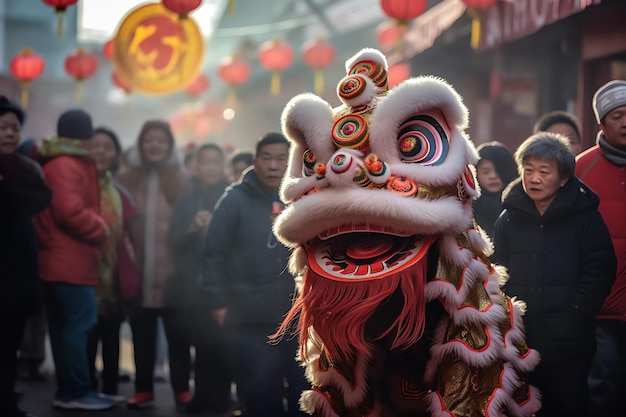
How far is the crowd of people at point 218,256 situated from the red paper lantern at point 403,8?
9.88 ft

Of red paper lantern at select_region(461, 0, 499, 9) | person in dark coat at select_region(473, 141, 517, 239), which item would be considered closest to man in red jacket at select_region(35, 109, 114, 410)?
person in dark coat at select_region(473, 141, 517, 239)

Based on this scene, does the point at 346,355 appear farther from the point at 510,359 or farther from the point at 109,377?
the point at 109,377

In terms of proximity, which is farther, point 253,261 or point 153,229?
point 153,229

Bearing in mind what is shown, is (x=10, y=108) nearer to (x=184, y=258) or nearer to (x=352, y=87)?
(x=184, y=258)

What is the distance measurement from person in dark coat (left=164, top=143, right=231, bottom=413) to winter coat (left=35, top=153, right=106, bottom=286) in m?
Answer: 0.65

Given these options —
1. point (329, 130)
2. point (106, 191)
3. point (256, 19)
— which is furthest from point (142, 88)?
point (256, 19)

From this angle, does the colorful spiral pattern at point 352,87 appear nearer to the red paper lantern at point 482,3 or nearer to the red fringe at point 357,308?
the red fringe at point 357,308

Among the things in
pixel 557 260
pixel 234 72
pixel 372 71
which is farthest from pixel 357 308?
pixel 234 72

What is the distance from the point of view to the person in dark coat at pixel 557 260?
19.6 feet

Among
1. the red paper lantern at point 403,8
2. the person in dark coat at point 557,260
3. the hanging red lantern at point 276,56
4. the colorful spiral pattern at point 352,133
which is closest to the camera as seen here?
the colorful spiral pattern at point 352,133

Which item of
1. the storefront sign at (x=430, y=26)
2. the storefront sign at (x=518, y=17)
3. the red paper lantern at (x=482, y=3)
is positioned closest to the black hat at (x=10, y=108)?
the storefront sign at (x=518, y=17)

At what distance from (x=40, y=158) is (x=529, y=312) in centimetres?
407

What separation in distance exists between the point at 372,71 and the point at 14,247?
3389 millimetres

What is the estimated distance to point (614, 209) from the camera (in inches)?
261
